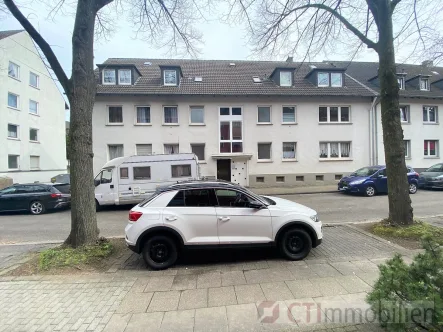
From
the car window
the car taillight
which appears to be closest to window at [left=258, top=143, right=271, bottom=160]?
the car window

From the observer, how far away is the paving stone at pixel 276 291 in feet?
11.2

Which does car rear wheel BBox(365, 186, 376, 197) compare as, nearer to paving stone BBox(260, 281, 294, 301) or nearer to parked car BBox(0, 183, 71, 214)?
paving stone BBox(260, 281, 294, 301)

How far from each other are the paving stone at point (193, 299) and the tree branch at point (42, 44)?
15.4 ft

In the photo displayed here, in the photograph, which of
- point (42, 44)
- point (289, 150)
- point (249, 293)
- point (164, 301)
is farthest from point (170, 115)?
point (249, 293)

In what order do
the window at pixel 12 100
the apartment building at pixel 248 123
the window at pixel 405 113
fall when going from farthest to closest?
the window at pixel 12 100, the window at pixel 405 113, the apartment building at pixel 248 123

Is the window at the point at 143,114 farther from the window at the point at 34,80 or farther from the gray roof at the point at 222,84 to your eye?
the window at the point at 34,80

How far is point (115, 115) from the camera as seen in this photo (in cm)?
1873

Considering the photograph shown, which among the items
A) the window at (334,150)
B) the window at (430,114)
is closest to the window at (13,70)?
the window at (334,150)

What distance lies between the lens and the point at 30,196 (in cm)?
1148

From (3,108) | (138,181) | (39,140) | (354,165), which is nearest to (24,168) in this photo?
(39,140)

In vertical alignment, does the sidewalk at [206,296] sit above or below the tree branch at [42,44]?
below

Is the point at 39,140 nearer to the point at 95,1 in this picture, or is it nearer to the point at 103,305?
the point at 95,1

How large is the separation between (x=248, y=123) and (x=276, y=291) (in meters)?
16.6

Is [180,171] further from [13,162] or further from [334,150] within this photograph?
[13,162]
